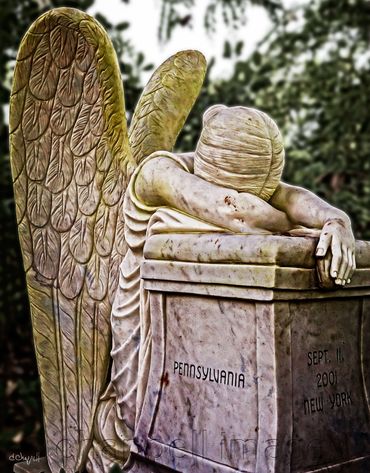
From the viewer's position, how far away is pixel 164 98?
3.10 meters

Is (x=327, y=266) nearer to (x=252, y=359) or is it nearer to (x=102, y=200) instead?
(x=252, y=359)

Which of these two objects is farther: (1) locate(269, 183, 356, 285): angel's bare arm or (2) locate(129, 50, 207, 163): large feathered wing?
(2) locate(129, 50, 207, 163): large feathered wing

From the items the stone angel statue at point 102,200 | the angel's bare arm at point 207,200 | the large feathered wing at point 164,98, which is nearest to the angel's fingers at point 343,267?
the stone angel statue at point 102,200

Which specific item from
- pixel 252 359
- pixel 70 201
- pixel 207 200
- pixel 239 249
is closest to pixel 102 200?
pixel 70 201

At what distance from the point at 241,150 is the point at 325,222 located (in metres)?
0.40

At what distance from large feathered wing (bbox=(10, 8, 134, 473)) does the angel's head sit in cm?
52

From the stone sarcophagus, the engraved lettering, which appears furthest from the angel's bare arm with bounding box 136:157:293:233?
the engraved lettering

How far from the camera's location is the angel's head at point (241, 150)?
2.29m

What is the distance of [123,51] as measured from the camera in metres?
5.05

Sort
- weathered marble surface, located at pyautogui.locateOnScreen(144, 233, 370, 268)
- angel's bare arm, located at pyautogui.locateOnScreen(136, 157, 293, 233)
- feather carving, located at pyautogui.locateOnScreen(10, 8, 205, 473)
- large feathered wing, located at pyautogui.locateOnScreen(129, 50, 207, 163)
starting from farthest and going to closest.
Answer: large feathered wing, located at pyautogui.locateOnScreen(129, 50, 207, 163) → feather carving, located at pyautogui.locateOnScreen(10, 8, 205, 473) → angel's bare arm, located at pyautogui.locateOnScreen(136, 157, 293, 233) → weathered marble surface, located at pyautogui.locateOnScreen(144, 233, 370, 268)

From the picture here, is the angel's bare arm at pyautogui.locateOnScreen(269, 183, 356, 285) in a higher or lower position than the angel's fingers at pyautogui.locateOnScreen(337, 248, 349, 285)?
higher

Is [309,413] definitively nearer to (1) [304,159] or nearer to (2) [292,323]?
(2) [292,323]

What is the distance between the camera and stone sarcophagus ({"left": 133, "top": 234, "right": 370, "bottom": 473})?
6.43 feet

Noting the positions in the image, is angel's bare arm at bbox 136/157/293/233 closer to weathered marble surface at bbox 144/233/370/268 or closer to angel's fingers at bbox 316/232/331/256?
weathered marble surface at bbox 144/233/370/268
